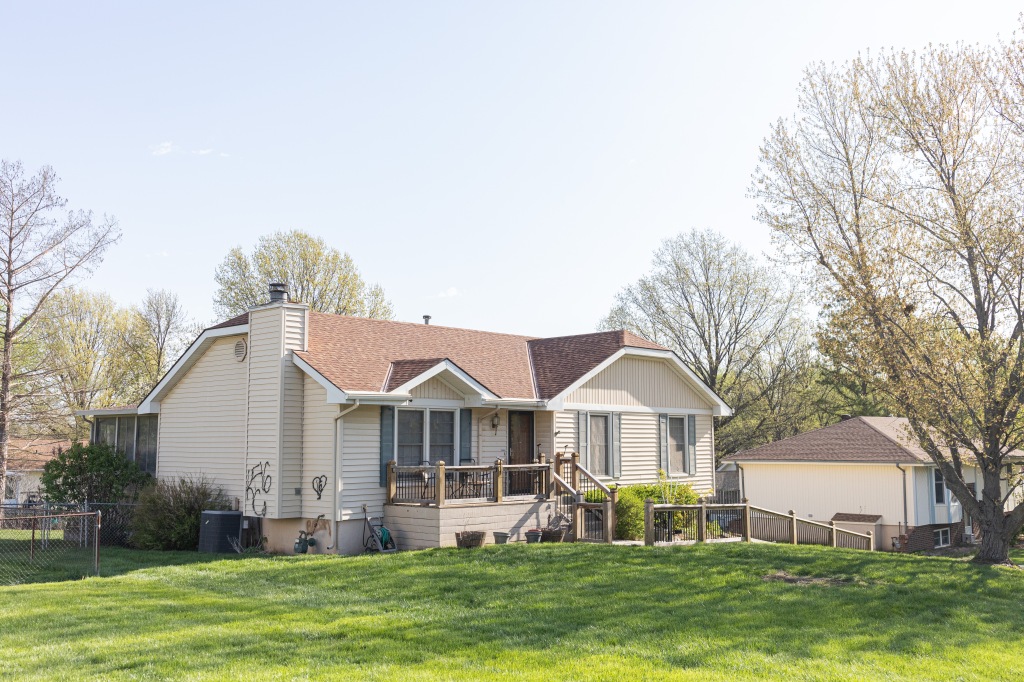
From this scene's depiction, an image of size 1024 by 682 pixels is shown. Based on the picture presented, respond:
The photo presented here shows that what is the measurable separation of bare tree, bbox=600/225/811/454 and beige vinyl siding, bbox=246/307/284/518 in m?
27.5

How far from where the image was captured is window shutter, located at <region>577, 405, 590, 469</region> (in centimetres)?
2173

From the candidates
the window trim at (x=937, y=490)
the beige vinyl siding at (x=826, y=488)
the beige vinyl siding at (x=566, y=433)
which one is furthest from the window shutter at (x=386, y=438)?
the window trim at (x=937, y=490)

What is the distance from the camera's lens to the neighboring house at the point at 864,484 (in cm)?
2919

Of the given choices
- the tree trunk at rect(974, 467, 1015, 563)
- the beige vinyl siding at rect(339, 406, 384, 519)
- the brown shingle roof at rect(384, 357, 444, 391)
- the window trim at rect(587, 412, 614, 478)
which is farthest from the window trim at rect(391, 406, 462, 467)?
the tree trunk at rect(974, 467, 1015, 563)

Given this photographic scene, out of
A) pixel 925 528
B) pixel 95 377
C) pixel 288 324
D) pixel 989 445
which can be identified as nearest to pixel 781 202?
pixel 989 445

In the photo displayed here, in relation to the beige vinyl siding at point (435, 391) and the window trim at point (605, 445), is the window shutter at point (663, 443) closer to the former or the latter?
the window trim at point (605, 445)

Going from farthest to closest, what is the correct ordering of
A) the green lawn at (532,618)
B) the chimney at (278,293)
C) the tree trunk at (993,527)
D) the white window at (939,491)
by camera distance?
the white window at (939,491), the chimney at (278,293), the tree trunk at (993,527), the green lawn at (532,618)

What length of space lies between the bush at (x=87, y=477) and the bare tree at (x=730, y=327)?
91.1ft

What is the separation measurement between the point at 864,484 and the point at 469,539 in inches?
752

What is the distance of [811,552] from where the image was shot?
16094mm

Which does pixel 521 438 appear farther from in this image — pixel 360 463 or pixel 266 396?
pixel 266 396

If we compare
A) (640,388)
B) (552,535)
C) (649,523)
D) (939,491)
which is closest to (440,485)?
(552,535)

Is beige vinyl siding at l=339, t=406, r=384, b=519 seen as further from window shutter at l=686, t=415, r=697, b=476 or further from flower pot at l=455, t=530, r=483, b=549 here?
window shutter at l=686, t=415, r=697, b=476

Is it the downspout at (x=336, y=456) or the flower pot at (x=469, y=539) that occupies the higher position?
the downspout at (x=336, y=456)
